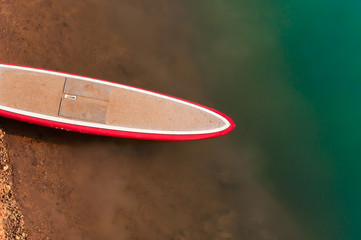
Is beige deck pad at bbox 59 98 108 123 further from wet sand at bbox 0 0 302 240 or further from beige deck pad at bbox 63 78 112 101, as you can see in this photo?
wet sand at bbox 0 0 302 240

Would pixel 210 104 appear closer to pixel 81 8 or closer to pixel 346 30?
pixel 81 8

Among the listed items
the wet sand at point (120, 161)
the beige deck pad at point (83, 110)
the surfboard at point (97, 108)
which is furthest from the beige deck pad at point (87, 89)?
the wet sand at point (120, 161)

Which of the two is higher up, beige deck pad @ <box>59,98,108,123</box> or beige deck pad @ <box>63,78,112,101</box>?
beige deck pad @ <box>63,78,112,101</box>

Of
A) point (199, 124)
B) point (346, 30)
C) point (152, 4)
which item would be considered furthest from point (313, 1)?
point (199, 124)

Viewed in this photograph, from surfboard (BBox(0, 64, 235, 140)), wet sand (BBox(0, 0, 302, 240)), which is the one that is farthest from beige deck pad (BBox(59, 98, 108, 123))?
wet sand (BBox(0, 0, 302, 240))

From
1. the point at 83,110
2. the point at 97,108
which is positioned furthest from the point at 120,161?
the point at 83,110

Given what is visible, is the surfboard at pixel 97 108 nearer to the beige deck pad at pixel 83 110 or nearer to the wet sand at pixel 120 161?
the beige deck pad at pixel 83 110

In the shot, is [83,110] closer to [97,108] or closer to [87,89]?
[97,108]

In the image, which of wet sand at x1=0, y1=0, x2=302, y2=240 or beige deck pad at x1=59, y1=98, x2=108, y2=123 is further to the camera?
wet sand at x1=0, y1=0, x2=302, y2=240
